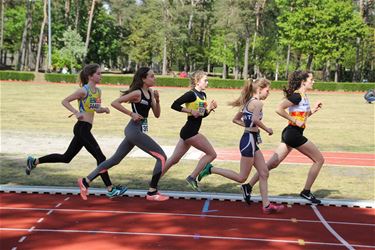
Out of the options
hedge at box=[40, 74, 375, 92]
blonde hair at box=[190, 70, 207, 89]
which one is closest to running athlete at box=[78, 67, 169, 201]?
blonde hair at box=[190, 70, 207, 89]

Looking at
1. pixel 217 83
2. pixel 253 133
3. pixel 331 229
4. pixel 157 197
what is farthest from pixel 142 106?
pixel 217 83

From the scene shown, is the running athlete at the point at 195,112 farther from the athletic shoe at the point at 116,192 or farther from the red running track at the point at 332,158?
the red running track at the point at 332,158

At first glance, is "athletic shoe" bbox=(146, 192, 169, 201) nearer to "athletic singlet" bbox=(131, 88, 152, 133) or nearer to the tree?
"athletic singlet" bbox=(131, 88, 152, 133)

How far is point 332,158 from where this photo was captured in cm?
1324

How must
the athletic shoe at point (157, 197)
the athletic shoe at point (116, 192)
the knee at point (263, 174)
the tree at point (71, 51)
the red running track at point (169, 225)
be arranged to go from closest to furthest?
1. the red running track at point (169, 225)
2. the knee at point (263, 174)
3. the athletic shoe at point (157, 197)
4. the athletic shoe at point (116, 192)
5. the tree at point (71, 51)

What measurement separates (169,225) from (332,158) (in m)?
7.52

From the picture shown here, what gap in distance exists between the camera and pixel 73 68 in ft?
228

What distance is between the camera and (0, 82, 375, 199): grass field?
9.69 metres

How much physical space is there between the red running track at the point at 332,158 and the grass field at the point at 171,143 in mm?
705

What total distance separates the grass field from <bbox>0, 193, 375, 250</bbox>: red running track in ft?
4.28

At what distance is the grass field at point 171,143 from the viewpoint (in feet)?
31.8

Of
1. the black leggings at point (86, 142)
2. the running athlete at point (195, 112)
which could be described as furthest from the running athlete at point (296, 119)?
the black leggings at point (86, 142)

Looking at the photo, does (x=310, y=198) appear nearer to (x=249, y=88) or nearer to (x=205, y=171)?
(x=205, y=171)

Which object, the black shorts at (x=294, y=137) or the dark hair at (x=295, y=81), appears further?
the dark hair at (x=295, y=81)
